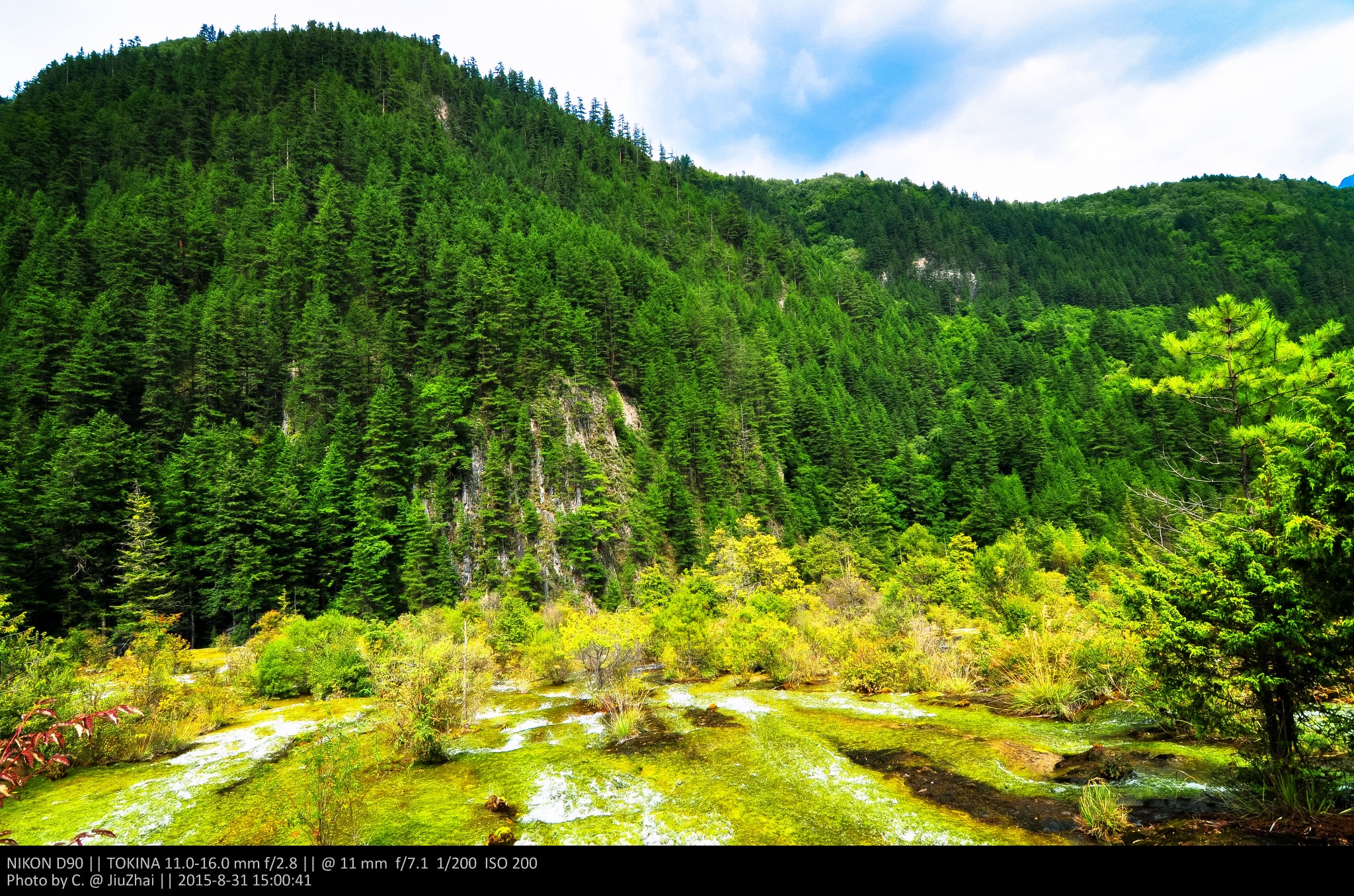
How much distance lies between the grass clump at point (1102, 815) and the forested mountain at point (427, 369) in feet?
42.5

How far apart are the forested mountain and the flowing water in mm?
11744

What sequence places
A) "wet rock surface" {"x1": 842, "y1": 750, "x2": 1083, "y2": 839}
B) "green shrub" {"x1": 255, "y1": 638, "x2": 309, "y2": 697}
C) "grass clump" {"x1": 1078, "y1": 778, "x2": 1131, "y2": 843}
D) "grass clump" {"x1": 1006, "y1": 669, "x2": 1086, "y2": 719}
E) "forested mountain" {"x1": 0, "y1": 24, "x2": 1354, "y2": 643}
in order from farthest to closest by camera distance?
"forested mountain" {"x1": 0, "y1": 24, "x2": 1354, "y2": 643}, "green shrub" {"x1": 255, "y1": 638, "x2": 309, "y2": 697}, "grass clump" {"x1": 1006, "y1": 669, "x2": 1086, "y2": 719}, "wet rock surface" {"x1": 842, "y1": 750, "x2": 1083, "y2": 839}, "grass clump" {"x1": 1078, "y1": 778, "x2": 1131, "y2": 843}

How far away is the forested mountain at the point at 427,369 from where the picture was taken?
140ft

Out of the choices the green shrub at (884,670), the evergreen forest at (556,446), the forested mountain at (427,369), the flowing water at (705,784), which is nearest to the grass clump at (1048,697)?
the evergreen forest at (556,446)

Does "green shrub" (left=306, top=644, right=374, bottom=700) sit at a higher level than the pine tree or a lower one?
lower

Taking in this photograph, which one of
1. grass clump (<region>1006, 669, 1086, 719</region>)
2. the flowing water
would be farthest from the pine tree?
grass clump (<region>1006, 669, 1086, 719</region>)

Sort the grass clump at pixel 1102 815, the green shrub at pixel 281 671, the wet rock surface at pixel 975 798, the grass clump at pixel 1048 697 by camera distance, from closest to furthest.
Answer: the grass clump at pixel 1102 815, the wet rock surface at pixel 975 798, the grass clump at pixel 1048 697, the green shrub at pixel 281 671

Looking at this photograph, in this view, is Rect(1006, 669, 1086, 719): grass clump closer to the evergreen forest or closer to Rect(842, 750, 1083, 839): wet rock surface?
the evergreen forest

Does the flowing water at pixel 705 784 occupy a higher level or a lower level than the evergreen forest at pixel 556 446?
lower

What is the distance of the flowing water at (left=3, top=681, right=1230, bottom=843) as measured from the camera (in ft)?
33.0

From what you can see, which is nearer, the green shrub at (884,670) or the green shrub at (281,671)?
the green shrub at (884,670)

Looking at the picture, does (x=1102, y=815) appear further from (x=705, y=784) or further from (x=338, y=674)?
(x=338, y=674)

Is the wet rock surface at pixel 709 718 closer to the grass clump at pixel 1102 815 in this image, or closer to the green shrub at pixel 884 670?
the green shrub at pixel 884 670

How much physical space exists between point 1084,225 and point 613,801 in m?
221
